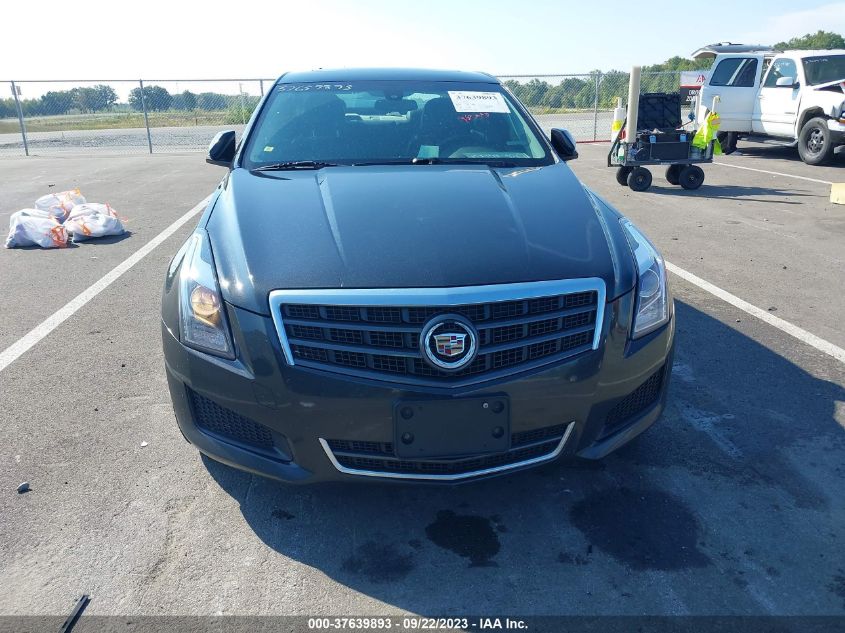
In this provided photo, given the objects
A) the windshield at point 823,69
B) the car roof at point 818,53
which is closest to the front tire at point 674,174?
the windshield at point 823,69

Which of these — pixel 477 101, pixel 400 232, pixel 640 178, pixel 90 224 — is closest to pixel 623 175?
pixel 640 178

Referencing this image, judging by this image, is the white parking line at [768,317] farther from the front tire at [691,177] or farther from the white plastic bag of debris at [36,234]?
the white plastic bag of debris at [36,234]

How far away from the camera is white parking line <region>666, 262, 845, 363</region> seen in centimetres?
432

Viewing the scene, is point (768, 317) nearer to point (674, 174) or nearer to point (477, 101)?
point (477, 101)

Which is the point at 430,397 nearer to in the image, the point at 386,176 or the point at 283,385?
the point at 283,385

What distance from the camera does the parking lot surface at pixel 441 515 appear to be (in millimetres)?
2336

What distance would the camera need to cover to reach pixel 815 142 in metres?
13.2

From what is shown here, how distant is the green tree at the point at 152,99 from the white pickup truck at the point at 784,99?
599 inches

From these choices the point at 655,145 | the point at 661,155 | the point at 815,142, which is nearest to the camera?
the point at 655,145

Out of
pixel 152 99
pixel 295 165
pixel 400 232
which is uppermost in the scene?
pixel 152 99

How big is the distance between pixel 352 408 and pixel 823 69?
1463 cm

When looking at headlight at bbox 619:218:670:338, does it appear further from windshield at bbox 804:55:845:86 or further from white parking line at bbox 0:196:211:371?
windshield at bbox 804:55:845:86

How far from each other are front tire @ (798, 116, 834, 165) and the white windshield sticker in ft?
36.2

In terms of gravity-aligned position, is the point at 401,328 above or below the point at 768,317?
above
